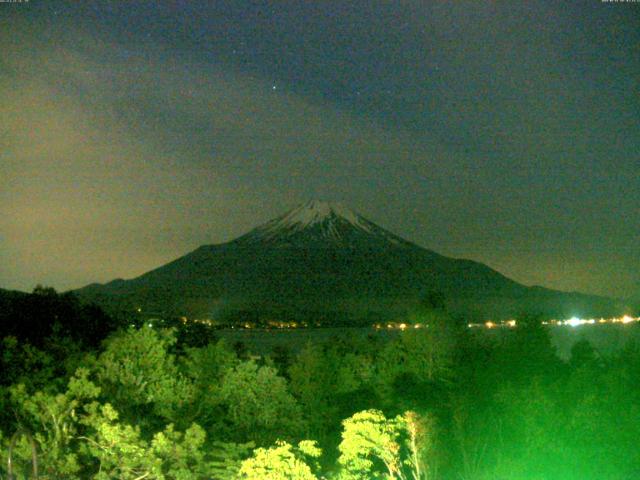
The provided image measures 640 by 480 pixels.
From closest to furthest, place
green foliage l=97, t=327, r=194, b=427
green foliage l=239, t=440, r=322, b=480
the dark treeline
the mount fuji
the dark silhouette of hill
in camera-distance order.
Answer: green foliage l=239, t=440, r=322, b=480, the dark treeline, green foliage l=97, t=327, r=194, b=427, the dark silhouette of hill, the mount fuji

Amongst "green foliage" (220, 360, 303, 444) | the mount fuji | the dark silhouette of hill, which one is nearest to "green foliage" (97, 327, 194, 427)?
"green foliage" (220, 360, 303, 444)

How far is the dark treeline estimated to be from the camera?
33.1 feet

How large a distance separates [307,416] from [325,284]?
3600 inches

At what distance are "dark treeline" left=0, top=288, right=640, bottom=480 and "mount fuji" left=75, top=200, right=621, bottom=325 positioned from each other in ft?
210

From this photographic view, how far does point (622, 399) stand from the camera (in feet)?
39.3

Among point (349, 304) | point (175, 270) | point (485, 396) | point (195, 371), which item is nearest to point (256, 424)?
point (195, 371)

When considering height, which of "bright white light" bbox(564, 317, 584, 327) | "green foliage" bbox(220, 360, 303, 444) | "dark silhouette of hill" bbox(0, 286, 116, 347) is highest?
"dark silhouette of hill" bbox(0, 286, 116, 347)

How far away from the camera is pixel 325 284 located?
111 metres

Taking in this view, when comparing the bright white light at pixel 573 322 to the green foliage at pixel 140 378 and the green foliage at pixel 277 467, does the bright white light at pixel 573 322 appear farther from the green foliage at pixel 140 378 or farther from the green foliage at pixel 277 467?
the green foliage at pixel 277 467

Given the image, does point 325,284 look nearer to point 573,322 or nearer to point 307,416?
point 573,322

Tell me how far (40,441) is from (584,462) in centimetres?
742

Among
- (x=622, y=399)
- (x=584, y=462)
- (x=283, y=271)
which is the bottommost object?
(x=584, y=462)

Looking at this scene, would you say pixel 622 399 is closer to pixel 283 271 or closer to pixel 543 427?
pixel 543 427

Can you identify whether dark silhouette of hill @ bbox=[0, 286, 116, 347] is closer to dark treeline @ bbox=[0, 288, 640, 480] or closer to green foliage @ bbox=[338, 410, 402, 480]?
dark treeline @ bbox=[0, 288, 640, 480]
